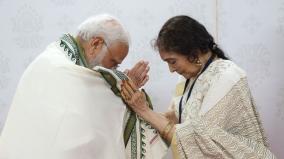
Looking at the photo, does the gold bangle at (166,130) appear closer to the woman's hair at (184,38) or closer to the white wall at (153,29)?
the woman's hair at (184,38)

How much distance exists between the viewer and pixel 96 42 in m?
1.37

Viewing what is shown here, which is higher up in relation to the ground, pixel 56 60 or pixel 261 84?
pixel 56 60

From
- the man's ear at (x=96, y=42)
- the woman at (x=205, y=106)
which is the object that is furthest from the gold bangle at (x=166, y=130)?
the man's ear at (x=96, y=42)

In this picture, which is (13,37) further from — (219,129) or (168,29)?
(219,129)

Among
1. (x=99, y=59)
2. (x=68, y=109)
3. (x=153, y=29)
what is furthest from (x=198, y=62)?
(x=153, y=29)

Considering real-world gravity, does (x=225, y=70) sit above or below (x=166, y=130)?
above

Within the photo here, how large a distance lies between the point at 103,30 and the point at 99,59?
11 centimetres

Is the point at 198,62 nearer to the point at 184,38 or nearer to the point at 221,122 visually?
the point at 184,38

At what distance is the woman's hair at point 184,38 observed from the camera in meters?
1.42

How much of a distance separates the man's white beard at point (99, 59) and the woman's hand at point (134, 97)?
135 millimetres

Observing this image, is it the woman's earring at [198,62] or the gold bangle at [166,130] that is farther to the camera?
the woman's earring at [198,62]

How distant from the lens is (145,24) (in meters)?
2.09

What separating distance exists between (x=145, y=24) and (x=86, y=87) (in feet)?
3.05

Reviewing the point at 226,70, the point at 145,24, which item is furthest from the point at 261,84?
the point at 226,70
